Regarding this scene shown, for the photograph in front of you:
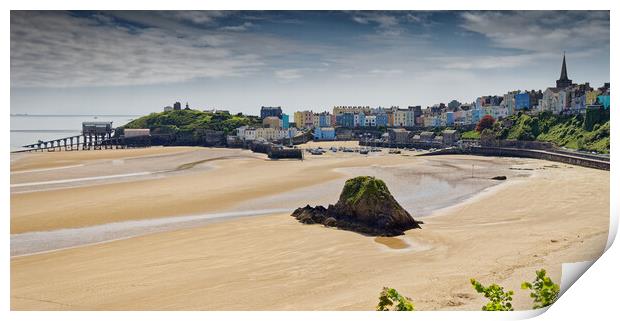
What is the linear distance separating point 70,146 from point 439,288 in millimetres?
44977

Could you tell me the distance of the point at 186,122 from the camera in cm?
4731

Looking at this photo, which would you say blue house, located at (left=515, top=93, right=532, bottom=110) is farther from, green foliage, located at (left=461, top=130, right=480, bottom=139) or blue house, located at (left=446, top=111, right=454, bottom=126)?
blue house, located at (left=446, top=111, right=454, bottom=126)

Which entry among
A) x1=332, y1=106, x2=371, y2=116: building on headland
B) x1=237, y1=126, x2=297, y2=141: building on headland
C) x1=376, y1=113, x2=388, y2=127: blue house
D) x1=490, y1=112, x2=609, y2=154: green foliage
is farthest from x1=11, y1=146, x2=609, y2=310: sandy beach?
x1=376, y1=113, x2=388, y2=127: blue house

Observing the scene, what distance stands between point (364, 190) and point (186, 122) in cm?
3928

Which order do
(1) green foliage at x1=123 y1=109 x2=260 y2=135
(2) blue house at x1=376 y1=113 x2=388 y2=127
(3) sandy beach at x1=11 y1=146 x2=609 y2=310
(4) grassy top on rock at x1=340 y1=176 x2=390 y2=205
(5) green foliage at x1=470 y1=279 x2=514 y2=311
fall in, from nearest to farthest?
(5) green foliage at x1=470 y1=279 x2=514 y2=311 < (3) sandy beach at x1=11 y1=146 x2=609 y2=310 < (4) grassy top on rock at x1=340 y1=176 x2=390 y2=205 < (1) green foliage at x1=123 y1=109 x2=260 y2=135 < (2) blue house at x1=376 y1=113 x2=388 y2=127

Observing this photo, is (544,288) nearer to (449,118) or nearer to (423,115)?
(449,118)

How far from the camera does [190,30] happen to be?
44.2 feet

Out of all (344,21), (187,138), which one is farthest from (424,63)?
(187,138)

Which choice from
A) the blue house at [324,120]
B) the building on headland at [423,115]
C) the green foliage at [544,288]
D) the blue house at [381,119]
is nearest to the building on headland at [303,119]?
the building on headland at [423,115]

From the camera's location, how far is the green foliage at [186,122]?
46062mm

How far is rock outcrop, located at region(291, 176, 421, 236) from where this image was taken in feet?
32.7

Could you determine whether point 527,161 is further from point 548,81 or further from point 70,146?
point 70,146

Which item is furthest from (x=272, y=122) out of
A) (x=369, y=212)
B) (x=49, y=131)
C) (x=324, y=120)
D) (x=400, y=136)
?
(x=369, y=212)
